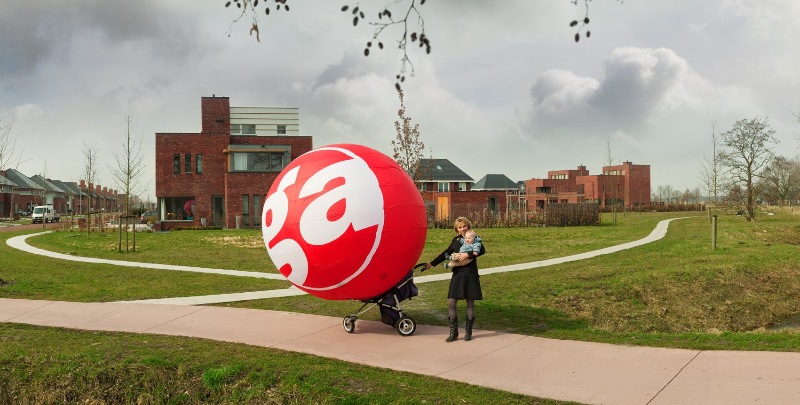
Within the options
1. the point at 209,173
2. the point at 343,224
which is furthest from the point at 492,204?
the point at 343,224

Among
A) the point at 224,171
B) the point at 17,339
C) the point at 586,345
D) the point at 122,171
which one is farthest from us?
the point at 224,171

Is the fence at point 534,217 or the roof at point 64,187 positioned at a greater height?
the roof at point 64,187

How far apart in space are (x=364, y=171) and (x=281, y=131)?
41344 mm

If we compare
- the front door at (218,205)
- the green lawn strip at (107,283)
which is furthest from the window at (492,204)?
the green lawn strip at (107,283)

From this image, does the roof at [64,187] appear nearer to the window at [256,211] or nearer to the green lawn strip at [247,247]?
the window at [256,211]

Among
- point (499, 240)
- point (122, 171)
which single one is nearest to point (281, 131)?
point (122, 171)

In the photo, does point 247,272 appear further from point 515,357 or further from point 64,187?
point 64,187

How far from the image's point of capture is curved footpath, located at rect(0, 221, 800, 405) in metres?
5.98

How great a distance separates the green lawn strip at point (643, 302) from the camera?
342 inches

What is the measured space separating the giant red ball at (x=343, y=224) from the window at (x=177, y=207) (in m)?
35.6

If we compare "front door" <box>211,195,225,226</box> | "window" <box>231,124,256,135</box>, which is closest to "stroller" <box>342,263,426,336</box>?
"front door" <box>211,195,225,226</box>

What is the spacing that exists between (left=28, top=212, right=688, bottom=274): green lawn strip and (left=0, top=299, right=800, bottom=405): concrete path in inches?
277

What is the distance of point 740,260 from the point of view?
1616 centimetres

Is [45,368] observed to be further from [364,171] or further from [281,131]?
[281,131]
